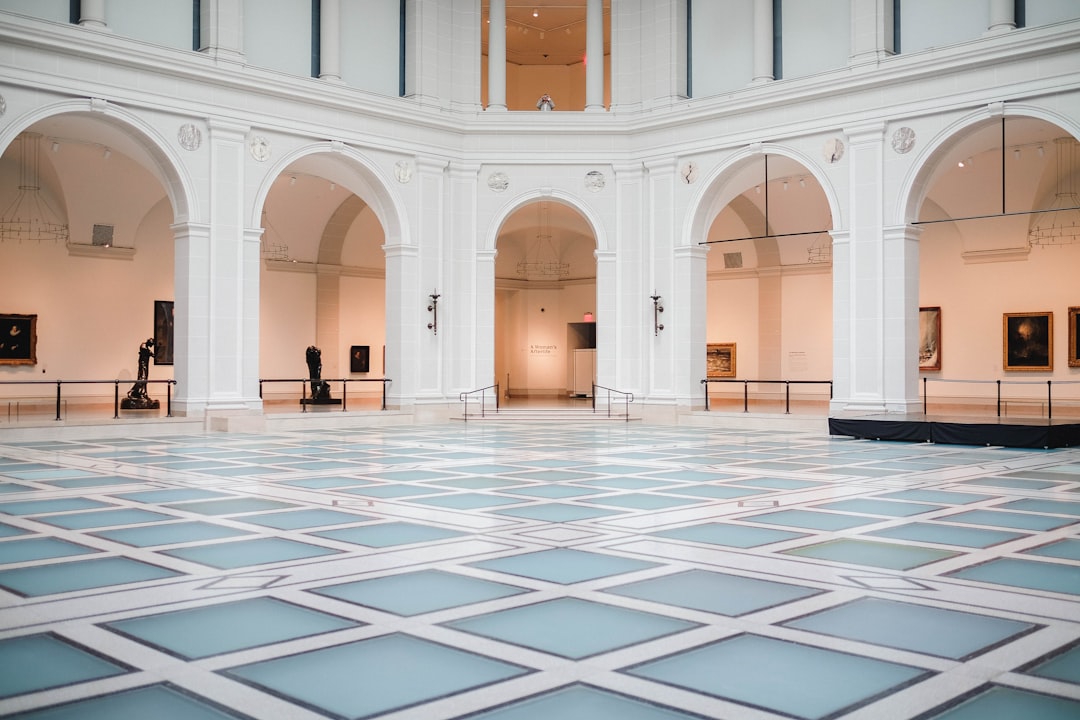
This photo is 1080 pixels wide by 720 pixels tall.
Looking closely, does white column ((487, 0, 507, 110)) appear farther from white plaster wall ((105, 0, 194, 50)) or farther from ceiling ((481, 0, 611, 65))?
white plaster wall ((105, 0, 194, 50))

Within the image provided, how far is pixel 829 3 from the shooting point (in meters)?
21.4

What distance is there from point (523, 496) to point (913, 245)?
44.7 ft

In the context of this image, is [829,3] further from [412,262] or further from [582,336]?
[582,336]

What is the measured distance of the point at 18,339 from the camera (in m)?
23.6

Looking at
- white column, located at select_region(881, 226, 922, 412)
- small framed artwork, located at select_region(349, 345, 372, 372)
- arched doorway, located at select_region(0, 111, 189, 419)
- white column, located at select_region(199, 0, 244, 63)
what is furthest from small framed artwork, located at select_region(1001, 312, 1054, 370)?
arched doorway, located at select_region(0, 111, 189, 419)

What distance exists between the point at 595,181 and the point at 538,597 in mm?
19857

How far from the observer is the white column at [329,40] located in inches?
875

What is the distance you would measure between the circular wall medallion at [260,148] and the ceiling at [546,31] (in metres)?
8.46

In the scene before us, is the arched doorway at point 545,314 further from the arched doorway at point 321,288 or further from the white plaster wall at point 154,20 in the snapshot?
the white plaster wall at point 154,20

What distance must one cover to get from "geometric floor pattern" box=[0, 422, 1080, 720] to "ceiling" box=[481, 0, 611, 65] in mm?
18638

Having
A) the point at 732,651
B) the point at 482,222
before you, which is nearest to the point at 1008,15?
the point at 482,222

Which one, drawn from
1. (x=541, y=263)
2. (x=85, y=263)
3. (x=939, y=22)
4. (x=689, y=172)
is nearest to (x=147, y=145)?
(x=85, y=263)

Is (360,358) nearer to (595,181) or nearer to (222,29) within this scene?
(595,181)

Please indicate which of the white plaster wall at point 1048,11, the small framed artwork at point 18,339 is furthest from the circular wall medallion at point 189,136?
the white plaster wall at point 1048,11
